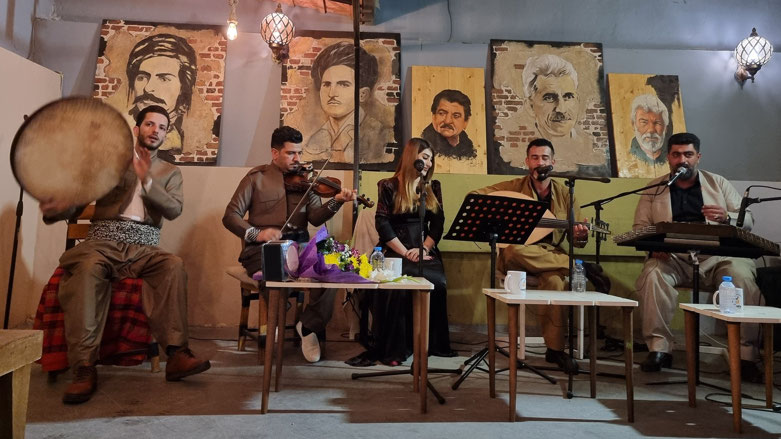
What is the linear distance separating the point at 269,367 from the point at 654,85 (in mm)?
4589

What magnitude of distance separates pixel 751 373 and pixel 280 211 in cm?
317

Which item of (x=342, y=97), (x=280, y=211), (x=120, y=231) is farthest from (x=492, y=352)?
(x=342, y=97)

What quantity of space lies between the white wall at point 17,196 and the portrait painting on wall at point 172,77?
1.94 feet

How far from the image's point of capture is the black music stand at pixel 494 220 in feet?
9.13

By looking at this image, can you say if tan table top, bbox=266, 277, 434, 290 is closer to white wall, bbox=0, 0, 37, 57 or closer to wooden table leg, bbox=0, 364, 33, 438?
wooden table leg, bbox=0, 364, 33, 438

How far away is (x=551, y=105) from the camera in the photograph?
502 cm

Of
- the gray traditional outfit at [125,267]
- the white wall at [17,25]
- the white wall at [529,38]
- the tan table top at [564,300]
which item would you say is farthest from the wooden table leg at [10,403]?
the white wall at [17,25]

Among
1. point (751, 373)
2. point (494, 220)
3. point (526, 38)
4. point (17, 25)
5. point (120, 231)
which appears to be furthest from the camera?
point (526, 38)

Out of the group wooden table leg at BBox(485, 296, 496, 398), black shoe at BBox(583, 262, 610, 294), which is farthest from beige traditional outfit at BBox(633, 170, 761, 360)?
wooden table leg at BBox(485, 296, 496, 398)

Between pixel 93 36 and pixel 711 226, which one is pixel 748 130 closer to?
pixel 711 226

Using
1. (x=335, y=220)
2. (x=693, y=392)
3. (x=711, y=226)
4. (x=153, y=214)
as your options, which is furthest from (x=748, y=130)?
(x=153, y=214)

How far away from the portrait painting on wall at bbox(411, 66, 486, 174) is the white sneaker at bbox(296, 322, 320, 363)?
2000 mm

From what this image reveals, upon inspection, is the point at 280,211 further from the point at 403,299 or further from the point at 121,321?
the point at 121,321

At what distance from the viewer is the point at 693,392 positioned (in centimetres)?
254
